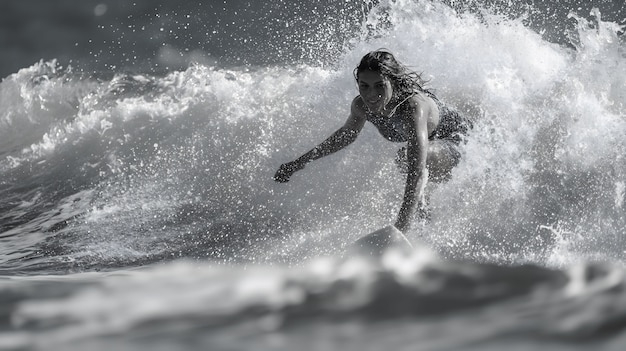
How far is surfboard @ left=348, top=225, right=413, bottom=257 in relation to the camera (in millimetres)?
2768

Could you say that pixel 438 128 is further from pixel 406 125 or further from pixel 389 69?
pixel 389 69

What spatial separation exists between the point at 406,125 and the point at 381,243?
0.85 meters

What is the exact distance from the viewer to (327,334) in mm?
1030

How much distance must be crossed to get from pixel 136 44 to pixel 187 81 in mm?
3698

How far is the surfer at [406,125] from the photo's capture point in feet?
10.7

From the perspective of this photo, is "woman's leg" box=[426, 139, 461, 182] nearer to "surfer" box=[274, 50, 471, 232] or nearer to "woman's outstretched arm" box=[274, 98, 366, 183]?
"surfer" box=[274, 50, 471, 232]

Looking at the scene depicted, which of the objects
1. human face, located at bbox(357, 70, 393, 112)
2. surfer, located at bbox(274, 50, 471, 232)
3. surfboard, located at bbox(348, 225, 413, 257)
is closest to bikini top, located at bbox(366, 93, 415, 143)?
surfer, located at bbox(274, 50, 471, 232)

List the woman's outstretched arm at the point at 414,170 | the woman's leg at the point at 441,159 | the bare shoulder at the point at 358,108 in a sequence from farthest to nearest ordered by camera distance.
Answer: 1. the woman's leg at the point at 441,159
2. the bare shoulder at the point at 358,108
3. the woman's outstretched arm at the point at 414,170

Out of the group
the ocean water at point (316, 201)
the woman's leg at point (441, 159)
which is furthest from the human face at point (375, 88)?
the ocean water at point (316, 201)

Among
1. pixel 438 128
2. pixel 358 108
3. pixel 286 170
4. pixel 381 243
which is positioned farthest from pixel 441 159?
pixel 381 243

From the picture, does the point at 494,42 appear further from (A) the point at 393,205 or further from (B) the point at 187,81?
(B) the point at 187,81

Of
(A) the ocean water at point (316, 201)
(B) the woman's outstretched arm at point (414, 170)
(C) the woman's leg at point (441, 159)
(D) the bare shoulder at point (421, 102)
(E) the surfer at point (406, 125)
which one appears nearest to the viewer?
(A) the ocean water at point (316, 201)

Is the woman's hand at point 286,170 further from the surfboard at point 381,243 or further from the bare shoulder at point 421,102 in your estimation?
the surfboard at point 381,243

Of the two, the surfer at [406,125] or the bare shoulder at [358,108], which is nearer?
the surfer at [406,125]
